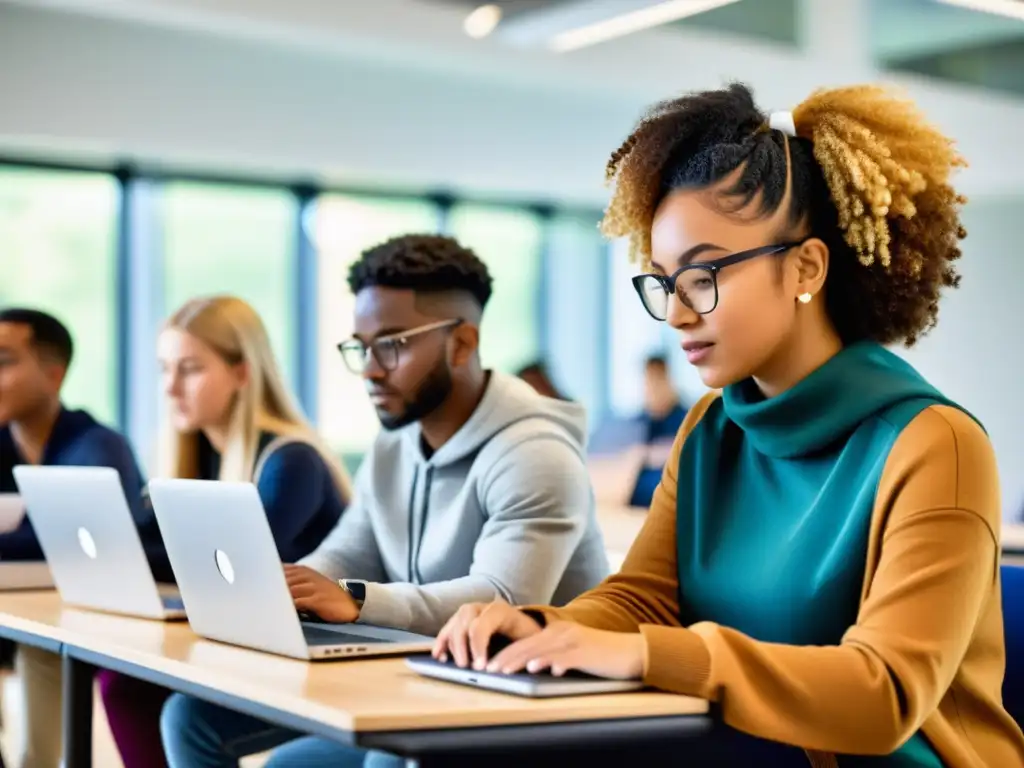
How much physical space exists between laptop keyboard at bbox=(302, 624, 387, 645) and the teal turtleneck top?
429 mm

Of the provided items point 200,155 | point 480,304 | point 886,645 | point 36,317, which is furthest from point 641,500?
point 886,645

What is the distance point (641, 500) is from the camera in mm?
5898

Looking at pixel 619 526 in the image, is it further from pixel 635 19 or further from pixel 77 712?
pixel 77 712

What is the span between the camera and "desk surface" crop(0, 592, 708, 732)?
58.9 inches

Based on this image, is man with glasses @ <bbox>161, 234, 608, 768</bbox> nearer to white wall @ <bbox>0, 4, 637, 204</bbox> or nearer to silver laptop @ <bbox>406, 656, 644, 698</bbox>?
silver laptop @ <bbox>406, 656, 644, 698</bbox>

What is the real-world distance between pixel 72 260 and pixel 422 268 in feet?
20.9

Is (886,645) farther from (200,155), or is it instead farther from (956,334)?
(956,334)

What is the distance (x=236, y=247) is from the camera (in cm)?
936

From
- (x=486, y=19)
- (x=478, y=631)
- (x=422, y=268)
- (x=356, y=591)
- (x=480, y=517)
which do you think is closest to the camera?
(x=478, y=631)

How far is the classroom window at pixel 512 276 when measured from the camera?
1060 centimetres

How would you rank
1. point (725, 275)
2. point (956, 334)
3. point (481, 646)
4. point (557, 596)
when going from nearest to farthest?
1. point (481, 646)
2. point (725, 275)
3. point (557, 596)
4. point (956, 334)

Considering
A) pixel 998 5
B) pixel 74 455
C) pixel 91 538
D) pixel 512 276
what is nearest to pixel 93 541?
pixel 91 538

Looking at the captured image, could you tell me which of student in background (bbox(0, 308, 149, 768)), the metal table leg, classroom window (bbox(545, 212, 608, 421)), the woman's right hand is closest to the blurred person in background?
classroom window (bbox(545, 212, 608, 421))

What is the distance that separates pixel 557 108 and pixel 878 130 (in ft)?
27.5
